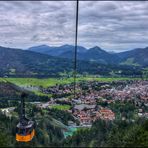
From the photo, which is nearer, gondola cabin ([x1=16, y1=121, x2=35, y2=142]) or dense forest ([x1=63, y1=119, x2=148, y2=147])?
dense forest ([x1=63, y1=119, x2=148, y2=147])

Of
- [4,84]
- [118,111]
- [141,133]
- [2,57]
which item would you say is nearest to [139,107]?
[118,111]

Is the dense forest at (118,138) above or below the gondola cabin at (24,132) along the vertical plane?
below

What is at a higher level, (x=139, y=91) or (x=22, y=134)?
(x=22, y=134)

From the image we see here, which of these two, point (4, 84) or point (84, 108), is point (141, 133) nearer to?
point (84, 108)

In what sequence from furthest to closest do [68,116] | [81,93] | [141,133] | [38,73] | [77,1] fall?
1. [38,73]
2. [81,93]
3. [68,116]
4. [141,133]
5. [77,1]

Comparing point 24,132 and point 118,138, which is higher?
point 24,132

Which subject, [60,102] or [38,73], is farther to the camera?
[38,73]

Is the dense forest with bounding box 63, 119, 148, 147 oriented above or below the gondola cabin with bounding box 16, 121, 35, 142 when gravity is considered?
below

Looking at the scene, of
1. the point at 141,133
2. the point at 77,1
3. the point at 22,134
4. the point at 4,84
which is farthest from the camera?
the point at 4,84

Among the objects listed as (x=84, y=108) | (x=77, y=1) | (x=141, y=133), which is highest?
(x=77, y=1)

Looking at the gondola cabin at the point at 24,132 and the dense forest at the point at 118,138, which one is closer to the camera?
the dense forest at the point at 118,138

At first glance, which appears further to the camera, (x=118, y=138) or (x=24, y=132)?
(x=118, y=138)
